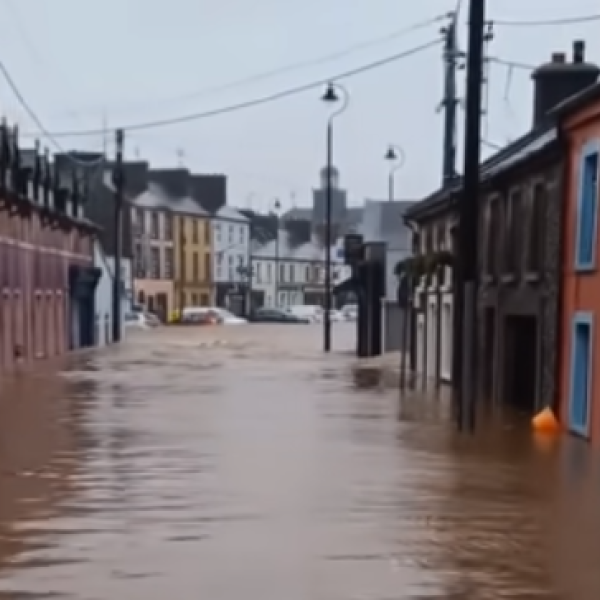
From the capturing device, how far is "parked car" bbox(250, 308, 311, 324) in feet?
350

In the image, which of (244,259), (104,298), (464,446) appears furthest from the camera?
(244,259)

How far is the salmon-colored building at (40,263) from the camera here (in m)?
42.8

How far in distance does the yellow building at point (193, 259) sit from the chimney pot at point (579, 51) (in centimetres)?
8014

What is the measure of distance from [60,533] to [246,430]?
1022cm

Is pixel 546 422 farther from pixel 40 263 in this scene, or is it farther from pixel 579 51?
pixel 40 263

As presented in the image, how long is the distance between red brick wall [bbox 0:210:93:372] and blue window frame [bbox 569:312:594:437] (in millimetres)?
22243

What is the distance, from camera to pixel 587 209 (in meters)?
22.8

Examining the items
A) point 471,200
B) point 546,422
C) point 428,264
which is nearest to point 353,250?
point 428,264

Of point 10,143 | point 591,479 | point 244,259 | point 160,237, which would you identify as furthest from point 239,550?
point 244,259

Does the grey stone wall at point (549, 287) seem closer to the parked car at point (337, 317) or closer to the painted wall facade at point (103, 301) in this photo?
the painted wall facade at point (103, 301)

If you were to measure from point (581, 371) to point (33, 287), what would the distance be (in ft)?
91.4

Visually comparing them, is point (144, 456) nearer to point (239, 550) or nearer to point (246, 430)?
point (246, 430)

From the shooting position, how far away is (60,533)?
12539 mm

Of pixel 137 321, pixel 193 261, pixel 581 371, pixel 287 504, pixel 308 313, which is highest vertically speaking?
pixel 193 261
